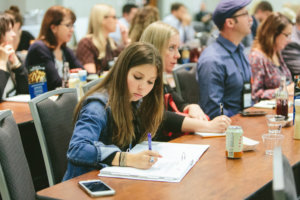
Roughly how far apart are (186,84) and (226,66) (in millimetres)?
541

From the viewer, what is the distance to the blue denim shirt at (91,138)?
168 cm

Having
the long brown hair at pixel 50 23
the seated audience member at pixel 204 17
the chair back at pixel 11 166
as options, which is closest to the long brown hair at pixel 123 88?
the chair back at pixel 11 166

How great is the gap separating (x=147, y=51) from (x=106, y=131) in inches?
16.1

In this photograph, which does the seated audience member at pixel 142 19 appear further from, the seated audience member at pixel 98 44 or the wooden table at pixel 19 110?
the wooden table at pixel 19 110

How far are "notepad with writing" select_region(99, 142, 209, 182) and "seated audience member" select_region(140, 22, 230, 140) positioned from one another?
0.30 m

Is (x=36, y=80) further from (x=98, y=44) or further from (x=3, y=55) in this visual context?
(x=98, y=44)

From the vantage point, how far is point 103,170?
1619 millimetres

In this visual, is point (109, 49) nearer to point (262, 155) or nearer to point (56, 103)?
point (56, 103)

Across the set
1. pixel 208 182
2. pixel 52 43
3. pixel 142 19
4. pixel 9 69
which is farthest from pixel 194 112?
pixel 142 19

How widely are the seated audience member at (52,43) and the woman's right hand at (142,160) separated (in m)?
2.21

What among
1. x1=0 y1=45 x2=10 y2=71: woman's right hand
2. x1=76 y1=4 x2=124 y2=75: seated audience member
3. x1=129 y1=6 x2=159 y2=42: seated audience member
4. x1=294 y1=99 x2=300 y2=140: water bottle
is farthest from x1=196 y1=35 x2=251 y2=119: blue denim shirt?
x1=129 y1=6 x2=159 y2=42: seated audience member

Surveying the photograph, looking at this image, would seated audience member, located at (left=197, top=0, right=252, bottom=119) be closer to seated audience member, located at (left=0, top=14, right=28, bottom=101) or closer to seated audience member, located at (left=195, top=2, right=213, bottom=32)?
seated audience member, located at (left=0, top=14, right=28, bottom=101)

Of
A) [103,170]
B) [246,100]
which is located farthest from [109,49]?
[103,170]

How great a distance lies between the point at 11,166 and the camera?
1.61 meters
